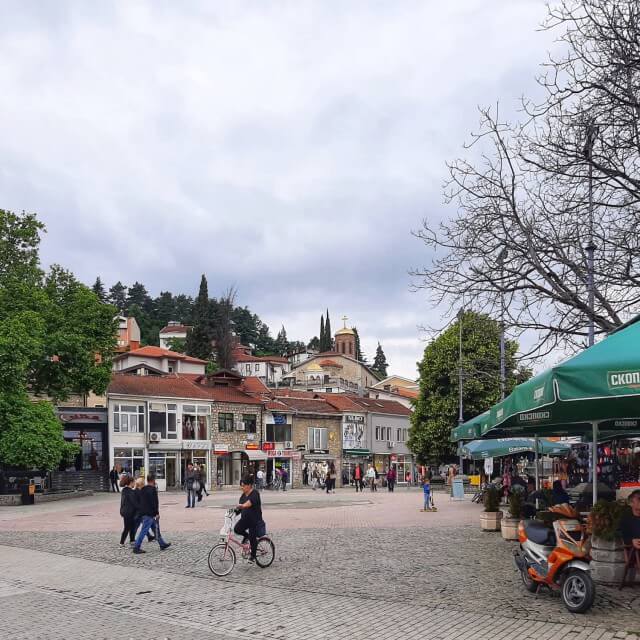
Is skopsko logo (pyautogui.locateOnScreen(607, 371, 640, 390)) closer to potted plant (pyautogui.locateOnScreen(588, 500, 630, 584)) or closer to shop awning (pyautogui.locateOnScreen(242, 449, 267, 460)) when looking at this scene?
potted plant (pyautogui.locateOnScreen(588, 500, 630, 584))

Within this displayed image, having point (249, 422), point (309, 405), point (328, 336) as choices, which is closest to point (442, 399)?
point (249, 422)

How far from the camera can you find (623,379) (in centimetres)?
710

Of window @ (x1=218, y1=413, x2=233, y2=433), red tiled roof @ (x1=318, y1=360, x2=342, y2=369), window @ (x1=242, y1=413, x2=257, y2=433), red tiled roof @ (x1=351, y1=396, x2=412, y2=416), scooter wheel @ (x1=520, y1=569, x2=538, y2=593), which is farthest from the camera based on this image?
red tiled roof @ (x1=318, y1=360, x2=342, y2=369)

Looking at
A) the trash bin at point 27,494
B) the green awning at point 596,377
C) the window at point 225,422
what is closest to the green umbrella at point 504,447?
the green awning at point 596,377

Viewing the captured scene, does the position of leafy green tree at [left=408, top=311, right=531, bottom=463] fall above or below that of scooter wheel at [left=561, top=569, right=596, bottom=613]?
above

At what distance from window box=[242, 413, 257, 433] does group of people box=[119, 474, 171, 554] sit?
40.9 m

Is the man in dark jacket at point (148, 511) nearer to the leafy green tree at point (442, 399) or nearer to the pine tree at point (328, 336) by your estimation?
the leafy green tree at point (442, 399)

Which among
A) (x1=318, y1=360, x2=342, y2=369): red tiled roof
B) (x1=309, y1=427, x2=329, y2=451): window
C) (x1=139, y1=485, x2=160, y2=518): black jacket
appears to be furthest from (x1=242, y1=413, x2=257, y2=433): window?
(x1=318, y1=360, x2=342, y2=369): red tiled roof

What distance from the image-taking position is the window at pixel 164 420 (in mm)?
51875

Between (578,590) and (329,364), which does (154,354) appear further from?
(578,590)

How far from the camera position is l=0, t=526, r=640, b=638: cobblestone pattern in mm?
9250

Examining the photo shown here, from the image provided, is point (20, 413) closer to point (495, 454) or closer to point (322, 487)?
point (495, 454)

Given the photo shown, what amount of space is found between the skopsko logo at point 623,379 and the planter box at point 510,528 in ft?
29.2

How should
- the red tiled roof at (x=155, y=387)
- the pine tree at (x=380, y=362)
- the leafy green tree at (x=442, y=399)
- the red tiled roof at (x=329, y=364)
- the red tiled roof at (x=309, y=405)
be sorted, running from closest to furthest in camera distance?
the leafy green tree at (x=442, y=399) < the red tiled roof at (x=155, y=387) < the red tiled roof at (x=309, y=405) < the red tiled roof at (x=329, y=364) < the pine tree at (x=380, y=362)
